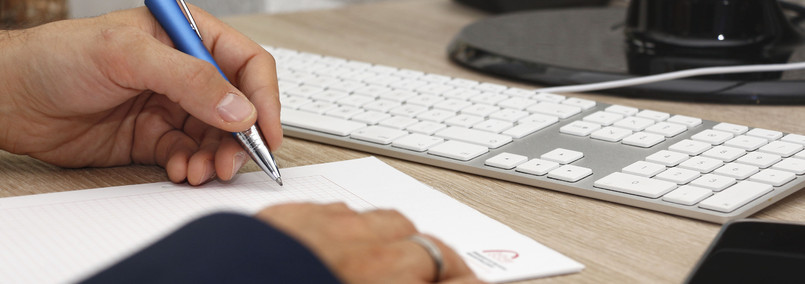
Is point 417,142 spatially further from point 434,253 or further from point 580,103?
point 434,253

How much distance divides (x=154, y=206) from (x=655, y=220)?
29 cm

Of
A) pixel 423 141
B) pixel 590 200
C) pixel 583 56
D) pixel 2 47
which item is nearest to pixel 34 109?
pixel 2 47

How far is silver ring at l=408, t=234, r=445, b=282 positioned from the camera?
36cm

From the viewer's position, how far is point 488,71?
0.88m

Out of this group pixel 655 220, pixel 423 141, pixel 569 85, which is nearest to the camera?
pixel 655 220

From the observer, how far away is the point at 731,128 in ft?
2.08

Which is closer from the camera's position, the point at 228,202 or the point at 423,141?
the point at 228,202

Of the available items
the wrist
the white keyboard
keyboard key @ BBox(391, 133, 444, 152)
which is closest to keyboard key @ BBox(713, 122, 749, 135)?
the white keyboard

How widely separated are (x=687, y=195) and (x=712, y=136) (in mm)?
130

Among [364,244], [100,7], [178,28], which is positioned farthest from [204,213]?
[100,7]

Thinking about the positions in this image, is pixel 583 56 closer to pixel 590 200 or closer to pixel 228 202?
pixel 590 200

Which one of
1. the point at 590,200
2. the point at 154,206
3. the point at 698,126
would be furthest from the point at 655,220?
the point at 154,206

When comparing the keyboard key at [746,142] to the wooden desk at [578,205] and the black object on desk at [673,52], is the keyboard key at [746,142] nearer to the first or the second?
the wooden desk at [578,205]

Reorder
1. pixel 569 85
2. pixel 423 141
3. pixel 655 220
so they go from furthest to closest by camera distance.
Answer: pixel 569 85, pixel 423 141, pixel 655 220
